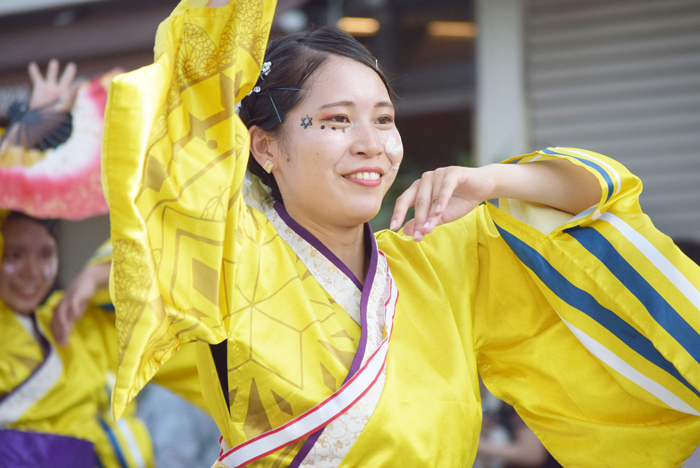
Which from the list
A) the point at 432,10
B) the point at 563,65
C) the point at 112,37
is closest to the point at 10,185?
the point at 112,37

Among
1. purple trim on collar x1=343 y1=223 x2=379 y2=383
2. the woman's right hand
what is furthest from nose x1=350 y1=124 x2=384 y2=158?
the woman's right hand

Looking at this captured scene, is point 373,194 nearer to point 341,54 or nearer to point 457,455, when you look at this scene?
point 341,54

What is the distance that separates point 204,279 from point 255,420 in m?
0.28

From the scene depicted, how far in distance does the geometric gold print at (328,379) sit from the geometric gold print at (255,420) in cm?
11

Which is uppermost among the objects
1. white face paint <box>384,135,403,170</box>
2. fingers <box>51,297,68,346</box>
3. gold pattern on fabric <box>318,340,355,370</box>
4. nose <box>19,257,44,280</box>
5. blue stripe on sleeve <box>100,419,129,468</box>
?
white face paint <box>384,135,403,170</box>

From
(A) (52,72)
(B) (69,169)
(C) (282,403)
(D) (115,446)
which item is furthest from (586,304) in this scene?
(A) (52,72)

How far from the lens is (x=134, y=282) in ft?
3.20

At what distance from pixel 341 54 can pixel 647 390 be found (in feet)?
2.82

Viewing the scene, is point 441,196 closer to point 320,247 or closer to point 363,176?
point 363,176

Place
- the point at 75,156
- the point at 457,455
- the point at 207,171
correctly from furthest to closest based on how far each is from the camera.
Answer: the point at 75,156, the point at 457,455, the point at 207,171

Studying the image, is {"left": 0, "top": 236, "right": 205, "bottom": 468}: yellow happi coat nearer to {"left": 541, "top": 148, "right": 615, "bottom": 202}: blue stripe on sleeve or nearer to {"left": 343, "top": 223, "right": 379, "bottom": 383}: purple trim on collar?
{"left": 343, "top": 223, "right": 379, "bottom": 383}: purple trim on collar

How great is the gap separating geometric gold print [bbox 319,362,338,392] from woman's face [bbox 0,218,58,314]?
177cm

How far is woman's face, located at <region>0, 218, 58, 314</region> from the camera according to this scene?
8.43ft

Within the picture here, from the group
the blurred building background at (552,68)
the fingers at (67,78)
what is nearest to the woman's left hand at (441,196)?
the blurred building background at (552,68)
